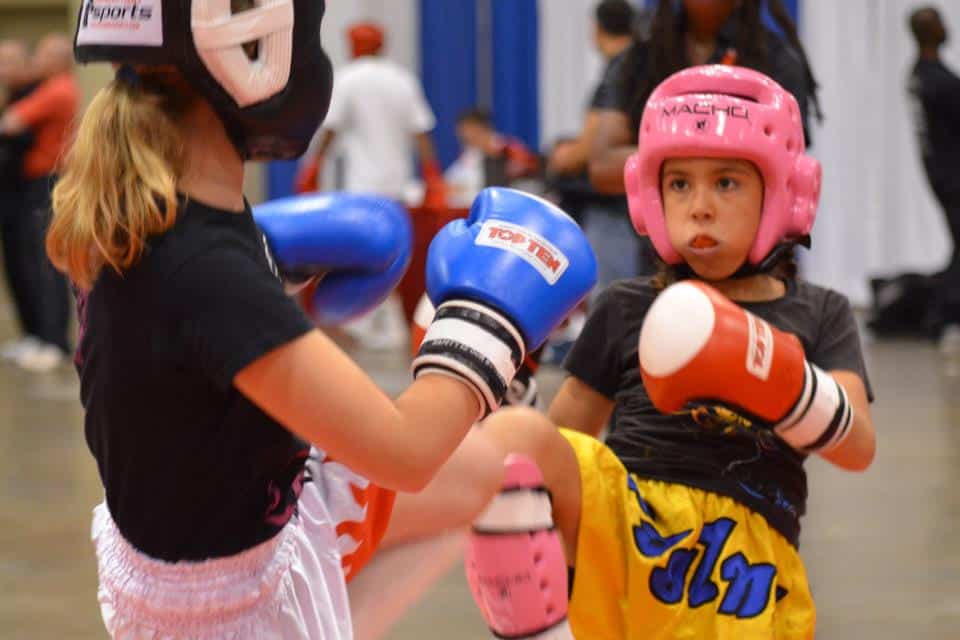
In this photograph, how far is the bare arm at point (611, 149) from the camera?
2.86 meters

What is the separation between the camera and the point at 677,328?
5.36 ft

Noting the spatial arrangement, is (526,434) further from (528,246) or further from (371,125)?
(371,125)

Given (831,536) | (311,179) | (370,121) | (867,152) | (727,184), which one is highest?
(727,184)

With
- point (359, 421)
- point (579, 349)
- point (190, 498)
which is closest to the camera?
point (359, 421)

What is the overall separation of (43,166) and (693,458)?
209 inches

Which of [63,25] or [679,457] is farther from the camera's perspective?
[63,25]

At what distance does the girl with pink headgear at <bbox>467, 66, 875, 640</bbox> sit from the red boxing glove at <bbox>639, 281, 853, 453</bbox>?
0.05m

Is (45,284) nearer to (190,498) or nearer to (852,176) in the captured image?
(852,176)

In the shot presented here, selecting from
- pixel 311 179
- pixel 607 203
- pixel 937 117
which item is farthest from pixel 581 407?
pixel 937 117

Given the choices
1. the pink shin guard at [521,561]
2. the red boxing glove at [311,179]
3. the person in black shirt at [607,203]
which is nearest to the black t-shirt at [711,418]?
the pink shin guard at [521,561]

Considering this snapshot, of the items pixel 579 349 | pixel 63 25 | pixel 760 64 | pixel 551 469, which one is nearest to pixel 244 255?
pixel 551 469

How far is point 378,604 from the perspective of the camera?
1.89 meters

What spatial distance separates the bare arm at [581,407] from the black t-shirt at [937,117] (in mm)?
4862

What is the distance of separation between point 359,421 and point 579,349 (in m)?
0.77
